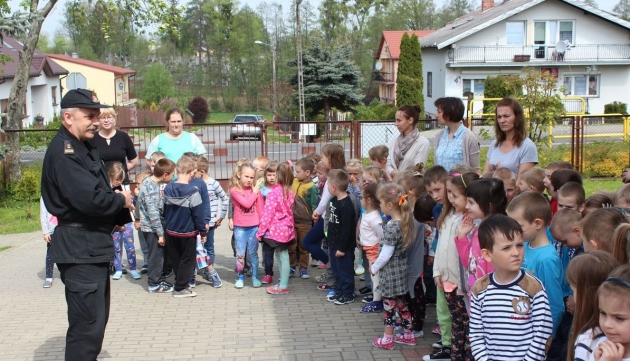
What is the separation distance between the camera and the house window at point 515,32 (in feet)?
142

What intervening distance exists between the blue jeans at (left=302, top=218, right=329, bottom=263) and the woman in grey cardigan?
5.18ft

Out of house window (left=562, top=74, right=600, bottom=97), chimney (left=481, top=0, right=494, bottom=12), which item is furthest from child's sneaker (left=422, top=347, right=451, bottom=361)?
chimney (left=481, top=0, right=494, bottom=12)

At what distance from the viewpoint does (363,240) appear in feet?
22.8

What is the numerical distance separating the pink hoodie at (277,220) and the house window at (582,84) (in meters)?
39.7

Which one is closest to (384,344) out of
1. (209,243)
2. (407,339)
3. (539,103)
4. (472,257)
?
(407,339)

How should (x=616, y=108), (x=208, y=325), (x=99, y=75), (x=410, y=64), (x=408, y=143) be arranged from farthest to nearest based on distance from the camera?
(x=99, y=75)
(x=410, y=64)
(x=616, y=108)
(x=408, y=143)
(x=208, y=325)

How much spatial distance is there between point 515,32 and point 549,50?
7.98ft

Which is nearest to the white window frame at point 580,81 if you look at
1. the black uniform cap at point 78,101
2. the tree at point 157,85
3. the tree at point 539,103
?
the tree at point 539,103

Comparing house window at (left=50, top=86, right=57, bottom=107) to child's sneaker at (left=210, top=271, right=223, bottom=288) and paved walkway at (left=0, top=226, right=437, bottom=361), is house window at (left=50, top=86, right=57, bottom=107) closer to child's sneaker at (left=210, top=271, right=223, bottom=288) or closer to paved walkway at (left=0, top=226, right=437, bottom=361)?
paved walkway at (left=0, top=226, right=437, bottom=361)

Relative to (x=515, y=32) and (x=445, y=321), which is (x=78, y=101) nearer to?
(x=445, y=321)

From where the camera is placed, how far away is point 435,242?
20.6 feet

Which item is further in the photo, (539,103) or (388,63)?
(388,63)

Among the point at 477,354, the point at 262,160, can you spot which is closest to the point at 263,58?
the point at 262,160

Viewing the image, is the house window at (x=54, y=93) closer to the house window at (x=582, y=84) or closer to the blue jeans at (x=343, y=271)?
the house window at (x=582, y=84)
